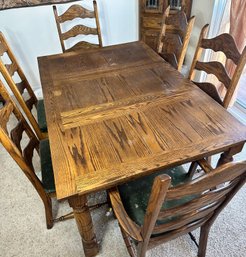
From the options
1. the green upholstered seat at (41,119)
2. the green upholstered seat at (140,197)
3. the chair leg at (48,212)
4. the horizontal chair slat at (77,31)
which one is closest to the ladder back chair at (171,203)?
the green upholstered seat at (140,197)

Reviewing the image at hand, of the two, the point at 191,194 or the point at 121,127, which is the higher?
the point at 191,194

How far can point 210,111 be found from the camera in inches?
42.8

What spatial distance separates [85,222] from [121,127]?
49 centimetres

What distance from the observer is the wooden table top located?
0.83 metres

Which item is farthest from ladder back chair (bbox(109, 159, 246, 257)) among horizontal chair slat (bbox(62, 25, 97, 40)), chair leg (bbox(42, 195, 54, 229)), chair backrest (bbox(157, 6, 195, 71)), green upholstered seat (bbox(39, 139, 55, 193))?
horizontal chair slat (bbox(62, 25, 97, 40))

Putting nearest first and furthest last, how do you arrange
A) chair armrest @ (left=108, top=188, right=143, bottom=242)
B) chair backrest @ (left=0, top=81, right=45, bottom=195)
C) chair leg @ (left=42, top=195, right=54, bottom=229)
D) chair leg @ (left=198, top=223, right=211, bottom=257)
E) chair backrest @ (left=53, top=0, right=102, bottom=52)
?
chair armrest @ (left=108, top=188, right=143, bottom=242) < chair backrest @ (left=0, top=81, right=45, bottom=195) < chair leg @ (left=198, top=223, right=211, bottom=257) < chair leg @ (left=42, top=195, right=54, bottom=229) < chair backrest @ (left=53, top=0, right=102, bottom=52)

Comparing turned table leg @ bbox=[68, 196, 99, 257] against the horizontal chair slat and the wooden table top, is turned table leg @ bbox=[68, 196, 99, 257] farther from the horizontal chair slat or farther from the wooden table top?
the horizontal chair slat

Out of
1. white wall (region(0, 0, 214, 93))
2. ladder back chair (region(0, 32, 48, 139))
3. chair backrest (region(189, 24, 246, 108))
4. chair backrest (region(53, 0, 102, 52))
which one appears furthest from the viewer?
white wall (region(0, 0, 214, 93))

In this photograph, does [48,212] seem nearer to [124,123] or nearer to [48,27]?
[124,123]

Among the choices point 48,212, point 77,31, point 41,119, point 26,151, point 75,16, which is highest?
point 75,16

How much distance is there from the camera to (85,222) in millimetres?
1000

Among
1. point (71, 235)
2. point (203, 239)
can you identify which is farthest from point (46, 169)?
point (203, 239)

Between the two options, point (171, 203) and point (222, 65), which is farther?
point (222, 65)

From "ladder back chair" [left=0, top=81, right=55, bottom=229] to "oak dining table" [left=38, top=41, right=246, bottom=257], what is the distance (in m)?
0.19
